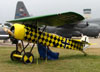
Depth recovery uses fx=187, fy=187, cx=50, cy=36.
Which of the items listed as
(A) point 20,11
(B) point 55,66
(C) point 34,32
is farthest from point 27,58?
(A) point 20,11

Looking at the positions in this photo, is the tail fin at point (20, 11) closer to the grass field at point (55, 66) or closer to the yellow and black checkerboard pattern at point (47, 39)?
the yellow and black checkerboard pattern at point (47, 39)

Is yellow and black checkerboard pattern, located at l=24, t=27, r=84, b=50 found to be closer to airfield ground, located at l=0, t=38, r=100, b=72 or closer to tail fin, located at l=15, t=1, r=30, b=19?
airfield ground, located at l=0, t=38, r=100, b=72

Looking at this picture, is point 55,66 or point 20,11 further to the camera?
point 20,11

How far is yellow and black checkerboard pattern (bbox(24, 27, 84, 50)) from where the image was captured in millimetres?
8062

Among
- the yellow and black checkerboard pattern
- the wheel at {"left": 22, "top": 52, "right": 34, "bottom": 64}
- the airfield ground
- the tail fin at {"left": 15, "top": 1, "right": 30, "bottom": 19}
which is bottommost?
the airfield ground

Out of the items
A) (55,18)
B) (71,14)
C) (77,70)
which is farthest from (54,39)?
(77,70)

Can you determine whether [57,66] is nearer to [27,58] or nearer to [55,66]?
[55,66]

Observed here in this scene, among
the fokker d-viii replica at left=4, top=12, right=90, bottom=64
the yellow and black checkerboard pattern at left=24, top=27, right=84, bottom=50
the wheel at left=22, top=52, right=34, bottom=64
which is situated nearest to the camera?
the fokker d-viii replica at left=4, top=12, right=90, bottom=64

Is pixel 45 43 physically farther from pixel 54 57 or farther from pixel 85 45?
pixel 85 45

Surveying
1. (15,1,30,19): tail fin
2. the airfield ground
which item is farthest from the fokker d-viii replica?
(15,1,30,19): tail fin

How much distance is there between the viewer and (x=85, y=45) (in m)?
10.3

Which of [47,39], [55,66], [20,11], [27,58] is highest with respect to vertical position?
[20,11]

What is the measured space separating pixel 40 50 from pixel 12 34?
70.6 inches

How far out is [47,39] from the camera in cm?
865
